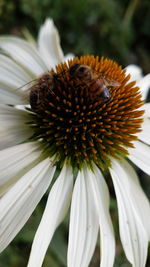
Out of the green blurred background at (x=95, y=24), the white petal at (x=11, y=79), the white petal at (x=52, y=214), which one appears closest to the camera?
the white petal at (x=52, y=214)

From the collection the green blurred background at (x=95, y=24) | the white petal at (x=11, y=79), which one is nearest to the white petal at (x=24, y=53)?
the white petal at (x=11, y=79)

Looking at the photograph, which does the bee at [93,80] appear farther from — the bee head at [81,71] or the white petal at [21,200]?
the white petal at [21,200]

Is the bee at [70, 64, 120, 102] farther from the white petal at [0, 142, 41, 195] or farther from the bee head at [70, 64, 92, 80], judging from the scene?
the white petal at [0, 142, 41, 195]

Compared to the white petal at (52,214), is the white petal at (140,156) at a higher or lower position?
higher

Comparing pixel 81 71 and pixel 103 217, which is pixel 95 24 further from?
pixel 103 217

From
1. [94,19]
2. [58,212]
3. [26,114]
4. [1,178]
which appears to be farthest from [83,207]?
[94,19]
